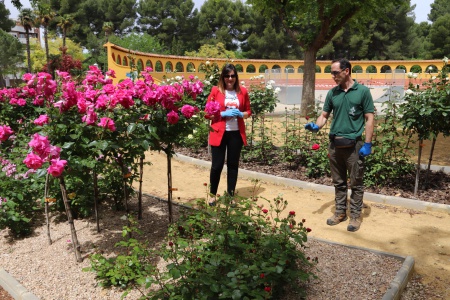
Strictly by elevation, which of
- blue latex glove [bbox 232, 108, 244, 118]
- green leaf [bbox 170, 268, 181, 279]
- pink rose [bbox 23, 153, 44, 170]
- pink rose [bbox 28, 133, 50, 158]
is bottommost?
green leaf [bbox 170, 268, 181, 279]

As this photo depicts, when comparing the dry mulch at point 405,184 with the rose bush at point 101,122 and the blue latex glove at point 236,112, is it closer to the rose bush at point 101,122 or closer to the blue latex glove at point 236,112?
the blue latex glove at point 236,112

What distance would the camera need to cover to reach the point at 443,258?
408 cm

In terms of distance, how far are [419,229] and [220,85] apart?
9.87 ft

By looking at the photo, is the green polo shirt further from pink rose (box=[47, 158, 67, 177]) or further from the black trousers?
pink rose (box=[47, 158, 67, 177])

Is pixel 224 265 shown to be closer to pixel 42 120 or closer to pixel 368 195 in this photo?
pixel 42 120

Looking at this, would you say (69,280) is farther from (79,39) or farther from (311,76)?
(79,39)

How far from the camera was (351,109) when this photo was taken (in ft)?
14.7

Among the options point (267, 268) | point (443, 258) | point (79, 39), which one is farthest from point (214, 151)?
point (79, 39)

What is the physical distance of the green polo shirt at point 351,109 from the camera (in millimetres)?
4402

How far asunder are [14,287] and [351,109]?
3806mm

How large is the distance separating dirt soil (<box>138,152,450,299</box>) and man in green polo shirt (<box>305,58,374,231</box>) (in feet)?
1.02

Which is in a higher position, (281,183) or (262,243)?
(262,243)

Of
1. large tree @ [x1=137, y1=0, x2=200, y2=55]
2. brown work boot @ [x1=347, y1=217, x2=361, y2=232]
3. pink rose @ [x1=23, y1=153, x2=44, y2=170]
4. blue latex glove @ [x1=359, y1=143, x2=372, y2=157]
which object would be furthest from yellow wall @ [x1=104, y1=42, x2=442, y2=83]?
pink rose @ [x1=23, y1=153, x2=44, y2=170]

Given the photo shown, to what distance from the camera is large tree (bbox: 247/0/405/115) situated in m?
12.9
